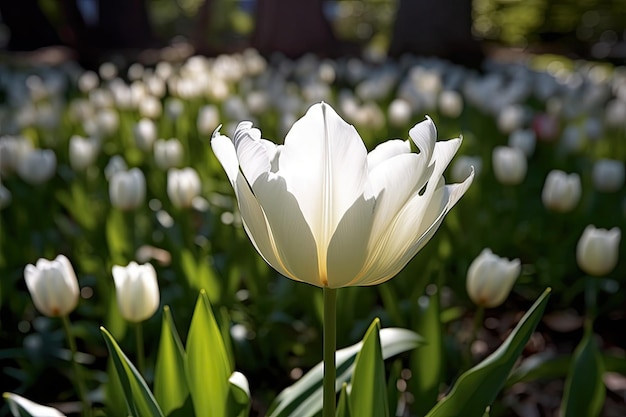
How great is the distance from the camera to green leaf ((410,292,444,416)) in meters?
1.63

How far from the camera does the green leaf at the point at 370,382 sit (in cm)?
115

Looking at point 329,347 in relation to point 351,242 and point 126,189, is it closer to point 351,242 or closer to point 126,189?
point 351,242

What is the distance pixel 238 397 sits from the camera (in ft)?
4.03

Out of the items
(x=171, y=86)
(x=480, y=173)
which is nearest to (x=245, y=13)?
(x=171, y=86)

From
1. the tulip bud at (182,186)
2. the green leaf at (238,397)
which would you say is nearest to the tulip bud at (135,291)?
the green leaf at (238,397)

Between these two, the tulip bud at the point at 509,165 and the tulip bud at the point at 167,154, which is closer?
the tulip bud at the point at 509,165

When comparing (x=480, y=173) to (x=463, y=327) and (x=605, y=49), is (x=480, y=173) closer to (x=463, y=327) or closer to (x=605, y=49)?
(x=463, y=327)

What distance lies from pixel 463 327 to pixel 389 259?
1.60 m

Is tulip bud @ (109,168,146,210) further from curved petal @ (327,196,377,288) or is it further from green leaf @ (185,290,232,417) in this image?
curved petal @ (327,196,377,288)

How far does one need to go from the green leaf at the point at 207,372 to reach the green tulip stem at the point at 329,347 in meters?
0.30

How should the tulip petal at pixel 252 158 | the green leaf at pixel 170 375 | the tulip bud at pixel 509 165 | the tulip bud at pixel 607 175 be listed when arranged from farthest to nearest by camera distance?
the tulip bud at pixel 607 175 → the tulip bud at pixel 509 165 → the green leaf at pixel 170 375 → the tulip petal at pixel 252 158

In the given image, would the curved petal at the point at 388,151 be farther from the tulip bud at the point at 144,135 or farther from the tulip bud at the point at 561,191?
the tulip bud at the point at 144,135

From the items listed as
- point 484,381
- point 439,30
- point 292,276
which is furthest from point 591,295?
point 439,30

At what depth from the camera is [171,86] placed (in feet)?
17.7
